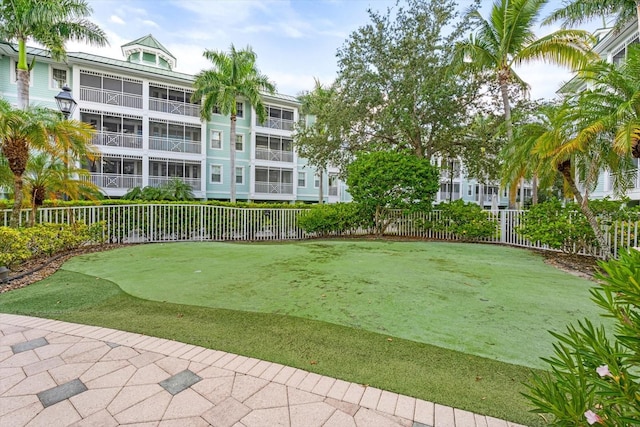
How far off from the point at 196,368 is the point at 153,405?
18.6 inches

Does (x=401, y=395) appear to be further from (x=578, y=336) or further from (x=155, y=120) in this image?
(x=155, y=120)

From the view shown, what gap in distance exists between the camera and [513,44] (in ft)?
37.7

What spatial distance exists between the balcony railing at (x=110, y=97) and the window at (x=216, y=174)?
5.98 metres

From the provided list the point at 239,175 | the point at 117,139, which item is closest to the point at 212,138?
the point at 239,175

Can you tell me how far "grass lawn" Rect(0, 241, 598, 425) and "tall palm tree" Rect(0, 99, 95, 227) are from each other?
235 centimetres

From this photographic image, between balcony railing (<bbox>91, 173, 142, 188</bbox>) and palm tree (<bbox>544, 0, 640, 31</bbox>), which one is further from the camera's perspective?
balcony railing (<bbox>91, 173, 142, 188</bbox>)

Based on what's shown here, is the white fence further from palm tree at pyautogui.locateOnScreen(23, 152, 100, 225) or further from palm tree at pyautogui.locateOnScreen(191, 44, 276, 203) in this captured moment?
palm tree at pyautogui.locateOnScreen(191, 44, 276, 203)

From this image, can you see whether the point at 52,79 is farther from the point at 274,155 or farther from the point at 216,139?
the point at 274,155

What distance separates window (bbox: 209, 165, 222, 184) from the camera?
23.2 meters

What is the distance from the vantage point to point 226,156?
77.6 ft

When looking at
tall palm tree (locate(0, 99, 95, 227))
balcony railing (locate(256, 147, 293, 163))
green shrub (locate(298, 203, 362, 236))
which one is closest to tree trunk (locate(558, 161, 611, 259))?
green shrub (locate(298, 203, 362, 236))

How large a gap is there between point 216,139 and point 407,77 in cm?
1592

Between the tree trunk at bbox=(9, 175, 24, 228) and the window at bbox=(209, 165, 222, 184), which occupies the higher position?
the window at bbox=(209, 165, 222, 184)

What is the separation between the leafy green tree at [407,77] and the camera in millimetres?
12188
